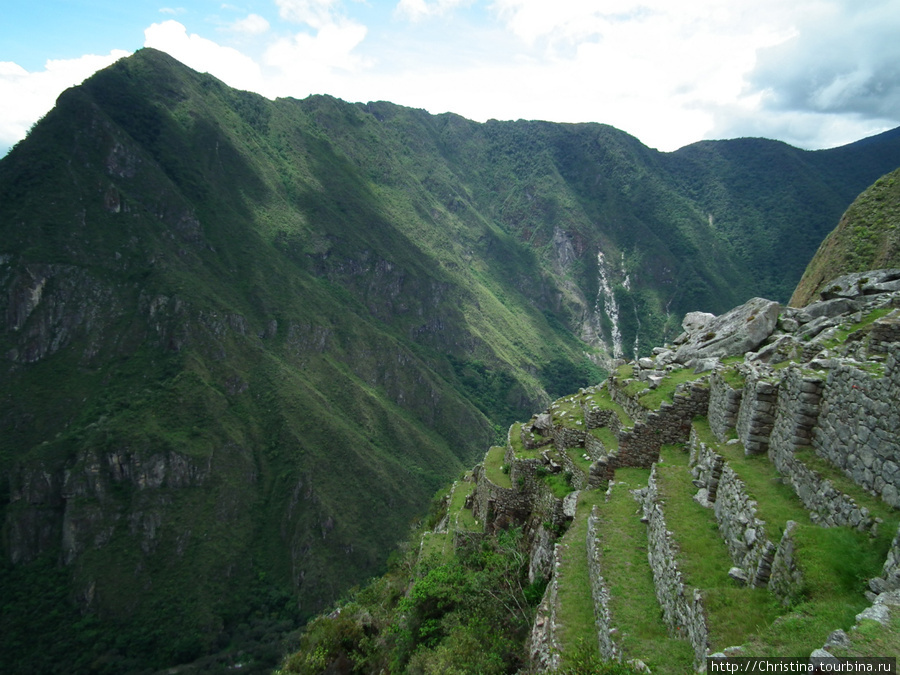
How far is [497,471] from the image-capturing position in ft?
69.8

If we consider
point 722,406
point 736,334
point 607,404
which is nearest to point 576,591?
point 722,406

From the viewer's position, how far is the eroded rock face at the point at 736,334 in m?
17.2

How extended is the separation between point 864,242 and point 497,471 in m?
26.4

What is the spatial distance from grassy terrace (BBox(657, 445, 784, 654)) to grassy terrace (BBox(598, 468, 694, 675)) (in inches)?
35.7

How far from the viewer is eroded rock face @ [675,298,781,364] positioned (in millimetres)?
17234

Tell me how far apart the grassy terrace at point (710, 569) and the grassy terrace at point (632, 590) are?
907 mm

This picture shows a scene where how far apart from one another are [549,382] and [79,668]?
154 metres

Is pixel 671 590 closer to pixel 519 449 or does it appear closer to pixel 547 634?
pixel 547 634

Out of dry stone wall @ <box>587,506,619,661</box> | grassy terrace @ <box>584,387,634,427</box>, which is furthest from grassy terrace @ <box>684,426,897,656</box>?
grassy terrace @ <box>584,387,634,427</box>

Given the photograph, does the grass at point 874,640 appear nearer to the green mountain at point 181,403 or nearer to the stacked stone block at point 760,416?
the stacked stone block at point 760,416

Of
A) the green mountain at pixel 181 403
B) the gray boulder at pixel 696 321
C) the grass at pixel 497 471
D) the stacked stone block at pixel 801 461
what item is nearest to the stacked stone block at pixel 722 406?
the stacked stone block at pixel 801 461

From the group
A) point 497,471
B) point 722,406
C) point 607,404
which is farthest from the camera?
point 497,471

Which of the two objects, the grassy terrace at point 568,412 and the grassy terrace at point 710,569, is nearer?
the grassy terrace at point 710,569

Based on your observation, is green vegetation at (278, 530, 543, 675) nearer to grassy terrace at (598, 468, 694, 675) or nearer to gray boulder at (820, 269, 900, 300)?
grassy terrace at (598, 468, 694, 675)
